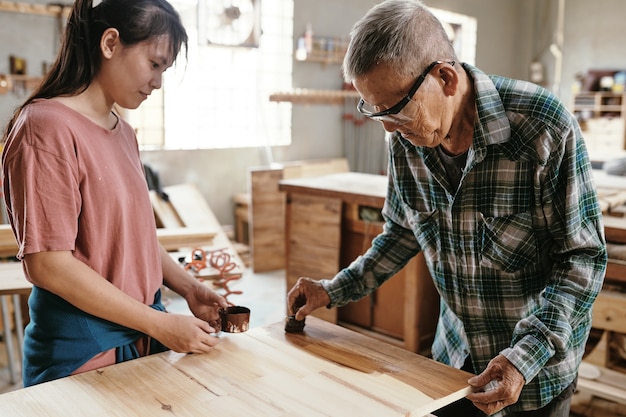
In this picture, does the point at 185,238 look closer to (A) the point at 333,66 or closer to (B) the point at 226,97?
(B) the point at 226,97

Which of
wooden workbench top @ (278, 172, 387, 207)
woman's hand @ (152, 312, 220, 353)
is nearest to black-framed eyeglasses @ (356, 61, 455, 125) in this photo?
woman's hand @ (152, 312, 220, 353)

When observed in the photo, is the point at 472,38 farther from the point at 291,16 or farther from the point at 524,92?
the point at 524,92

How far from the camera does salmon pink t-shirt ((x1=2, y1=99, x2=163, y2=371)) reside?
50.1 inches

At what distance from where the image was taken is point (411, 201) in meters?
1.71

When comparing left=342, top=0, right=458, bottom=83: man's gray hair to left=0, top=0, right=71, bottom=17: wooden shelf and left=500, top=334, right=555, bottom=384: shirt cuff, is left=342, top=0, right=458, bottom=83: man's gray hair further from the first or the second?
left=0, top=0, right=71, bottom=17: wooden shelf

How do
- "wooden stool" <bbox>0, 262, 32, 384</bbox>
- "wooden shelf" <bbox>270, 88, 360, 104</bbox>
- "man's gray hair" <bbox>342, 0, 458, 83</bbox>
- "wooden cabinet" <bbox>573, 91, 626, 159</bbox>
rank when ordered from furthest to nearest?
"wooden cabinet" <bbox>573, 91, 626, 159</bbox>, "wooden shelf" <bbox>270, 88, 360, 104</bbox>, "wooden stool" <bbox>0, 262, 32, 384</bbox>, "man's gray hair" <bbox>342, 0, 458, 83</bbox>

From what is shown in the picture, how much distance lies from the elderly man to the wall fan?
4.58 metres

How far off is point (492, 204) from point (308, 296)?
557 millimetres

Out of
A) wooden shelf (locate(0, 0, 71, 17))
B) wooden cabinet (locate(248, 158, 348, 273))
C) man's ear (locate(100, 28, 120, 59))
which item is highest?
wooden shelf (locate(0, 0, 71, 17))

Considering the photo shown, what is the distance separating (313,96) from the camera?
7.23 meters

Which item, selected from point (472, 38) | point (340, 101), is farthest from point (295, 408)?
point (472, 38)

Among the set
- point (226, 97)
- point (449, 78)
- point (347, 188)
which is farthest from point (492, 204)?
point (226, 97)

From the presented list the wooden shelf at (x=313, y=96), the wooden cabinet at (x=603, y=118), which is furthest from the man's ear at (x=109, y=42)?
the wooden cabinet at (x=603, y=118)

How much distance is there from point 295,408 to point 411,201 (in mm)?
700
